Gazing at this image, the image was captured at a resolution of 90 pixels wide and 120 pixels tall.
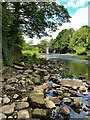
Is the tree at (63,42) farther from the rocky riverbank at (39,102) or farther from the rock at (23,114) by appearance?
the rock at (23,114)

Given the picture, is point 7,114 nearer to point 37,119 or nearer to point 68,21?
point 37,119

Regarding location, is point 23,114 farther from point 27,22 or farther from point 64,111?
point 27,22

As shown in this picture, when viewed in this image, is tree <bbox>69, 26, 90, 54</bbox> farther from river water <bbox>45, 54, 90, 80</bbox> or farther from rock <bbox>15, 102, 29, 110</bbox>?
rock <bbox>15, 102, 29, 110</bbox>

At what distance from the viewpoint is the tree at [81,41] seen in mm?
22209

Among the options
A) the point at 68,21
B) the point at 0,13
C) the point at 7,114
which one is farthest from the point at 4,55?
the point at 68,21

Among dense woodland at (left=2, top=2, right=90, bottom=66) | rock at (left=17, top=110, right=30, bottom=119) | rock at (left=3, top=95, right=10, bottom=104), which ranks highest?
dense woodland at (left=2, top=2, right=90, bottom=66)

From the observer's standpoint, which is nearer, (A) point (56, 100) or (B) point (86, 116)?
(B) point (86, 116)

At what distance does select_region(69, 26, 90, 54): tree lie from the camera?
22209 millimetres

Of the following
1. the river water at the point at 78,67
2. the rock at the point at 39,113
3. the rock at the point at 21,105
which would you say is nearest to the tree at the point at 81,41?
the river water at the point at 78,67

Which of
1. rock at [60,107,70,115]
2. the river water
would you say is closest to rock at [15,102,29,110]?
rock at [60,107,70,115]

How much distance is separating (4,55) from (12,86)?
2.23m

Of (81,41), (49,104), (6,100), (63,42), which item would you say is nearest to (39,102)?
(49,104)

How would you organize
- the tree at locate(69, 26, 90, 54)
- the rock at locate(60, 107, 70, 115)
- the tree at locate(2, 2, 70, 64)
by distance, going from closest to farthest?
the rock at locate(60, 107, 70, 115)
the tree at locate(2, 2, 70, 64)
the tree at locate(69, 26, 90, 54)

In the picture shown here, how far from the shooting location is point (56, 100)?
3.01 meters
